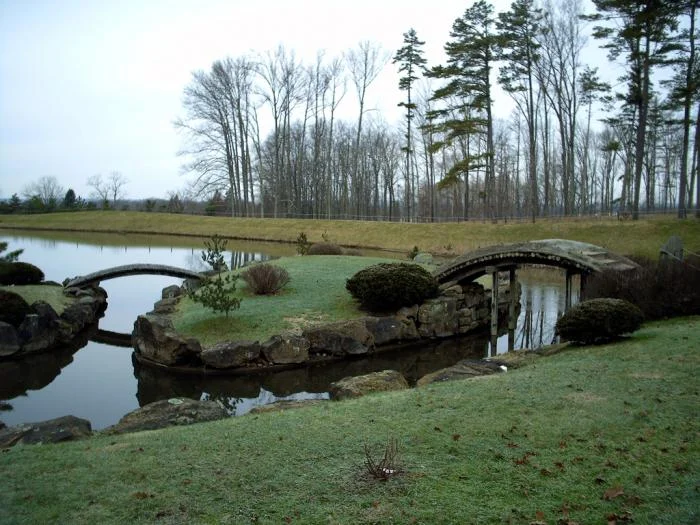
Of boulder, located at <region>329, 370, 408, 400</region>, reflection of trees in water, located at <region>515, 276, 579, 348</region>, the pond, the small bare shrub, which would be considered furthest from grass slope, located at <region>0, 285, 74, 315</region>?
the small bare shrub

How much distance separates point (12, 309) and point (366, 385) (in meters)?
12.3

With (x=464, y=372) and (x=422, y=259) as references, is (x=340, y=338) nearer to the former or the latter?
(x=464, y=372)

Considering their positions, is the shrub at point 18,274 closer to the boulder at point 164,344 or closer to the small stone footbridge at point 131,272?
the small stone footbridge at point 131,272

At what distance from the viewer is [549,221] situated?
3681 centimetres

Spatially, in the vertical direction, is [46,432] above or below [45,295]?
below

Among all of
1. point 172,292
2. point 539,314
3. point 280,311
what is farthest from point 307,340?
point 539,314

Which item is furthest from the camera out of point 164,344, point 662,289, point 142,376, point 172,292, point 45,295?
point 172,292

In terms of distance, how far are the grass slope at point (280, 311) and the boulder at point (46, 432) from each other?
25.0 ft

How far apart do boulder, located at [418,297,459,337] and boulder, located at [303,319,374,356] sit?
2.50 m

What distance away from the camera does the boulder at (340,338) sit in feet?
51.4

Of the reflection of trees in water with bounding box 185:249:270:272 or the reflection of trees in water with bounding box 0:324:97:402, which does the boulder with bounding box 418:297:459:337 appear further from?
the reflection of trees in water with bounding box 185:249:270:272

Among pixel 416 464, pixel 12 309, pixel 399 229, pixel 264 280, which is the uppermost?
pixel 399 229

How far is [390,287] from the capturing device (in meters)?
17.5

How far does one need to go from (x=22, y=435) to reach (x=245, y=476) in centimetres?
415
